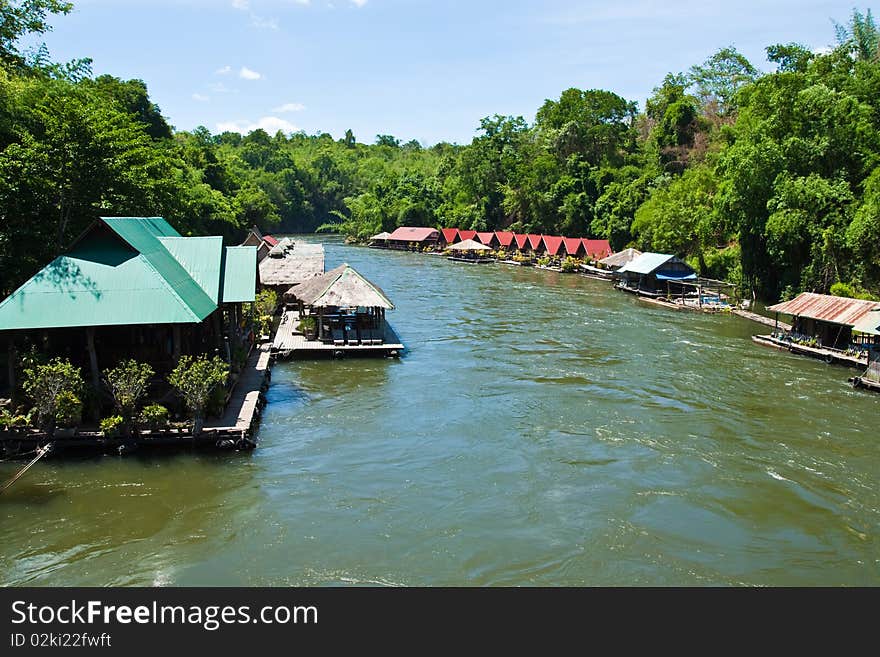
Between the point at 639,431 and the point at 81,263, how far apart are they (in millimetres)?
14310

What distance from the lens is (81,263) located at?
50.4 ft

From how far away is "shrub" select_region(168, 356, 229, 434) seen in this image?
14.4 m

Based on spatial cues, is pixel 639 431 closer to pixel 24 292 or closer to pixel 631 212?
pixel 24 292

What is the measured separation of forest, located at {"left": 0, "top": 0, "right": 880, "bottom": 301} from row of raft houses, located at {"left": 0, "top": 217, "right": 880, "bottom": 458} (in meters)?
3.47

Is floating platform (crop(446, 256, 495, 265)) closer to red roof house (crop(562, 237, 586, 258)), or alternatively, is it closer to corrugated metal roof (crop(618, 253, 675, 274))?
red roof house (crop(562, 237, 586, 258))

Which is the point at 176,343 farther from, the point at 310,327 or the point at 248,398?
the point at 310,327

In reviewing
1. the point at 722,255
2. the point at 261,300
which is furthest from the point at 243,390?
the point at 722,255

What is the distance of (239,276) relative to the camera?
63.9 feet

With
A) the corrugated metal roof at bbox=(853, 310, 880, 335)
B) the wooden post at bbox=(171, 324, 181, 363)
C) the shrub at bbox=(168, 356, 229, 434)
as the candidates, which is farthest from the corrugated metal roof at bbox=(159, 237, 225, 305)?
the corrugated metal roof at bbox=(853, 310, 880, 335)

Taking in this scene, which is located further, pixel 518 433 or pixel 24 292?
pixel 518 433

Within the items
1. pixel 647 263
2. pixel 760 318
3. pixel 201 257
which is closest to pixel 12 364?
pixel 201 257

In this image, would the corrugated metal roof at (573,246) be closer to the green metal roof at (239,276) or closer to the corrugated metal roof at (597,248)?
the corrugated metal roof at (597,248)

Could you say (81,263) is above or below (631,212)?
below

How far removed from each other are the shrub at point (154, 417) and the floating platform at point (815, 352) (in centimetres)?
2245
